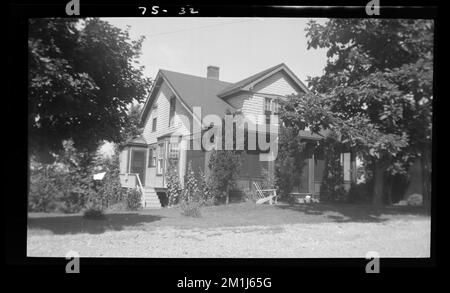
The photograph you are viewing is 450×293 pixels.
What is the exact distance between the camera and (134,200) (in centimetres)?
A: 506

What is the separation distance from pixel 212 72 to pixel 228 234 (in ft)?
6.84

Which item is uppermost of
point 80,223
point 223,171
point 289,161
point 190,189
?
point 289,161

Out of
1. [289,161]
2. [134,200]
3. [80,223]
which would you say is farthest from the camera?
[289,161]

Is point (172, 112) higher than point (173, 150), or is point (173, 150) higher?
point (172, 112)

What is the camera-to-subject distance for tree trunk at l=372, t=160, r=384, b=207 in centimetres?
586

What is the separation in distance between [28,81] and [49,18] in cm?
70

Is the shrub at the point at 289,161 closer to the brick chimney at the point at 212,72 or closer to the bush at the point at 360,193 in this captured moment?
the bush at the point at 360,193

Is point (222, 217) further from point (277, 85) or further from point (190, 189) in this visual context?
point (277, 85)

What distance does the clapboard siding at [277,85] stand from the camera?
5.08 meters

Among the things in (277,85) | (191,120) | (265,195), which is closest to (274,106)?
(277,85)

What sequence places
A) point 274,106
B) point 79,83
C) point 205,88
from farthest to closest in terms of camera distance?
1. point 274,106
2. point 205,88
3. point 79,83

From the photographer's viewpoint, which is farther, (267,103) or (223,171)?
(267,103)
